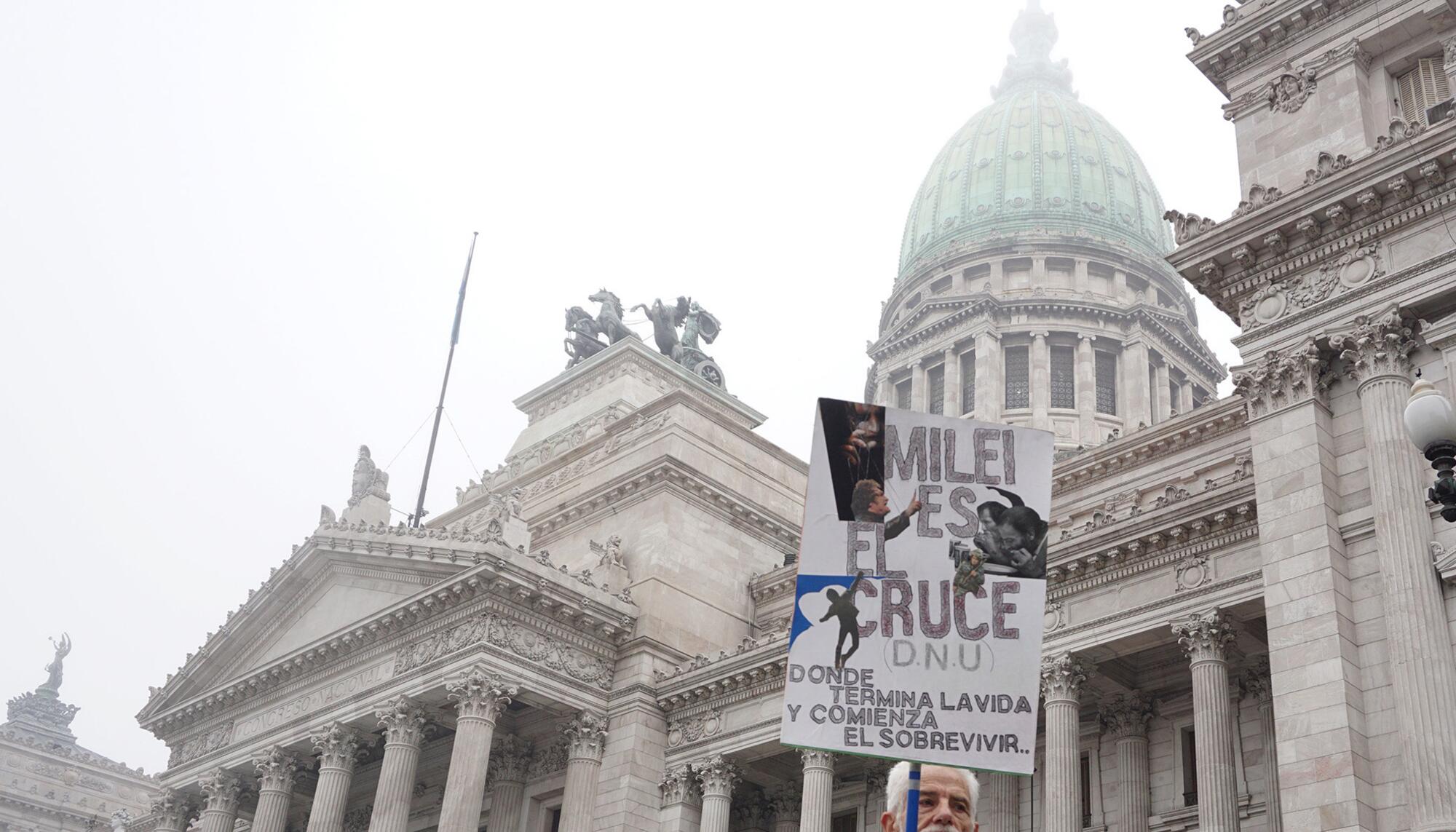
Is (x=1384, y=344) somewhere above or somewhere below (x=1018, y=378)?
below

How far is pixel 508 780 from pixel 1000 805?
14774 millimetres

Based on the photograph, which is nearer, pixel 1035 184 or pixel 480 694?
pixel 480 694

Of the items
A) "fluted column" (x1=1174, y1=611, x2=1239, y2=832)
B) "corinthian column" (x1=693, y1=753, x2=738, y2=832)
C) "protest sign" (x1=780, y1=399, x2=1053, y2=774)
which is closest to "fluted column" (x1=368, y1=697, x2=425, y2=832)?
"corinthian column" (x1=693, y1=753, x2=738, y2=832)

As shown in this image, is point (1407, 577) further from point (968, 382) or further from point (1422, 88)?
point (968, 382)

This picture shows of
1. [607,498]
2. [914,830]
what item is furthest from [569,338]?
[914,830]

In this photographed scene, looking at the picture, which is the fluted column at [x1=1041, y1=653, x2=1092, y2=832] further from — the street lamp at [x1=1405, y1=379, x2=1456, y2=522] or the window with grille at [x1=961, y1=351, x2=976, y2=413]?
the window with grille at [x1=961, y1=351, x2=976, y2=413]

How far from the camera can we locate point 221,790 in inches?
1748

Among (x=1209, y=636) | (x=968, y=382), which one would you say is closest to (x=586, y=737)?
(x=1209, y=636)

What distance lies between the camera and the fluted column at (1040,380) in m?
65.8

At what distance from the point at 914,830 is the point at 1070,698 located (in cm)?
2268

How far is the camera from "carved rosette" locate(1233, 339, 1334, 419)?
23859mm

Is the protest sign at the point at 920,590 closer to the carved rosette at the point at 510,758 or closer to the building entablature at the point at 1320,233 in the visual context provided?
the building entablature at the point at 1320,233

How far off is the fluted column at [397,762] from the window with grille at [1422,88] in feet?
87.7

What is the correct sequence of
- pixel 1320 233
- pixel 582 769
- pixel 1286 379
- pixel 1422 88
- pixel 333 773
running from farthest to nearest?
pixel 333 773
pixel 582 769
pixel 1422 88
pixel 1320 233
pixel 1286 379
